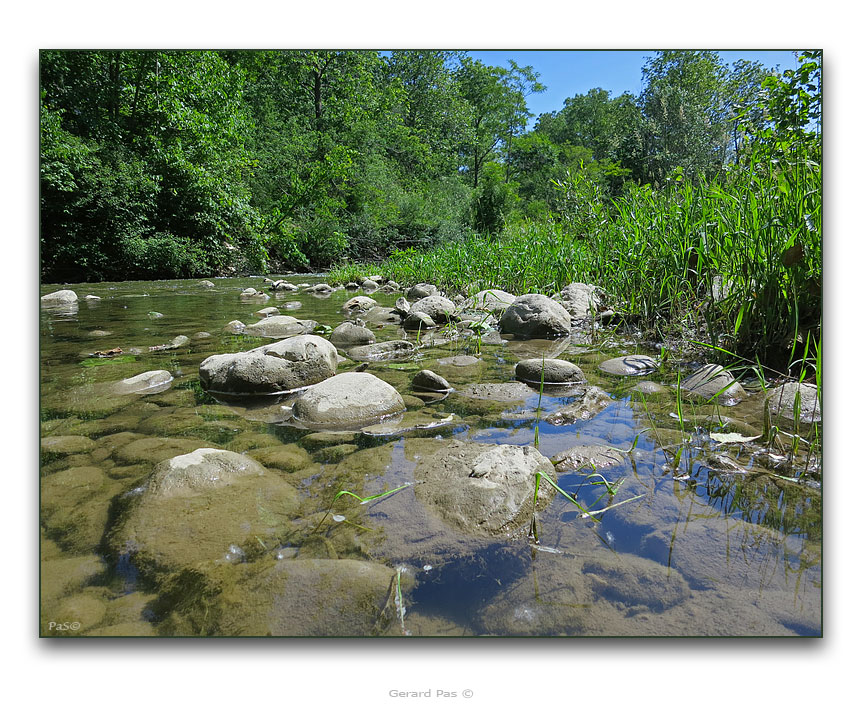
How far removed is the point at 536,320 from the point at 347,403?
2528mm

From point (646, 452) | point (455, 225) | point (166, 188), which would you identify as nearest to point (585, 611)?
point (646, 452)

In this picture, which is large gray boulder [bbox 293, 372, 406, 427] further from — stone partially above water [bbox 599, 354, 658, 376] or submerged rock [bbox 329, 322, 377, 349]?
submerged rock [bbox 329, 322, 377, 349]

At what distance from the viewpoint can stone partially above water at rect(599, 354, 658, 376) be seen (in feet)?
9.54

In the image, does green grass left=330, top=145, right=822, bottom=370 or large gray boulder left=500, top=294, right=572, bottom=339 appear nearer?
green grass left=330, top=145, right=822, bottom=370

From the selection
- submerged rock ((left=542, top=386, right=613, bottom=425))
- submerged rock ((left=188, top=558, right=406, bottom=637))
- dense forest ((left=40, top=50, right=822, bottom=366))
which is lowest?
submerged rock ((left=188, top=558, right=406, bottom=637))

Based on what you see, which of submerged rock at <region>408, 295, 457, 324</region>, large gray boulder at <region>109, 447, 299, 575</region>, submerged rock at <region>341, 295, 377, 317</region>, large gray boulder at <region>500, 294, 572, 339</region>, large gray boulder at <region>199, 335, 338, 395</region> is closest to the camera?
large gray boulder at <region>109, 447, 299, 575</region>

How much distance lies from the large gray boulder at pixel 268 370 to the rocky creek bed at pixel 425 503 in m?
0.01

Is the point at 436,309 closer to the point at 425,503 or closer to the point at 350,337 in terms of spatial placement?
the point at 350,337

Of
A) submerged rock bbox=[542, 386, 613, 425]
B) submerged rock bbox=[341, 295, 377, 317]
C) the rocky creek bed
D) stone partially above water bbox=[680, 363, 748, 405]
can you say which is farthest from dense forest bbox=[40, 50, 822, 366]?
submerged rock bbox=[341, 295, 377, 317]

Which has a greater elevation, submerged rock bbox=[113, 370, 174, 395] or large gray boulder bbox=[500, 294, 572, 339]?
large gray boulder bbox=[500, 294, 572, 339]

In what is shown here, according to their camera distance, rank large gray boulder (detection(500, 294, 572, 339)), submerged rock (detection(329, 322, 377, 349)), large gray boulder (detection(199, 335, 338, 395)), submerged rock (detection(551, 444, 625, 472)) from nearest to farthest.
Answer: submerged rock (detection(551, 444, 625, 472)) → large gray boulder (detection(199, 335, 338, 395)) → submerged rock (detection(329, 322, 377, 349)) → large gray boulder (detection(500, 294, 572, 339))

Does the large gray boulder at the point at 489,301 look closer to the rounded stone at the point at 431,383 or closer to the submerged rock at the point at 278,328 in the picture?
the submerged rock at the point at 278,328

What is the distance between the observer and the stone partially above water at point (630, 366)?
114 inches

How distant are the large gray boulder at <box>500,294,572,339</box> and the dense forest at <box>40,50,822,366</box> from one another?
1.81 feet
